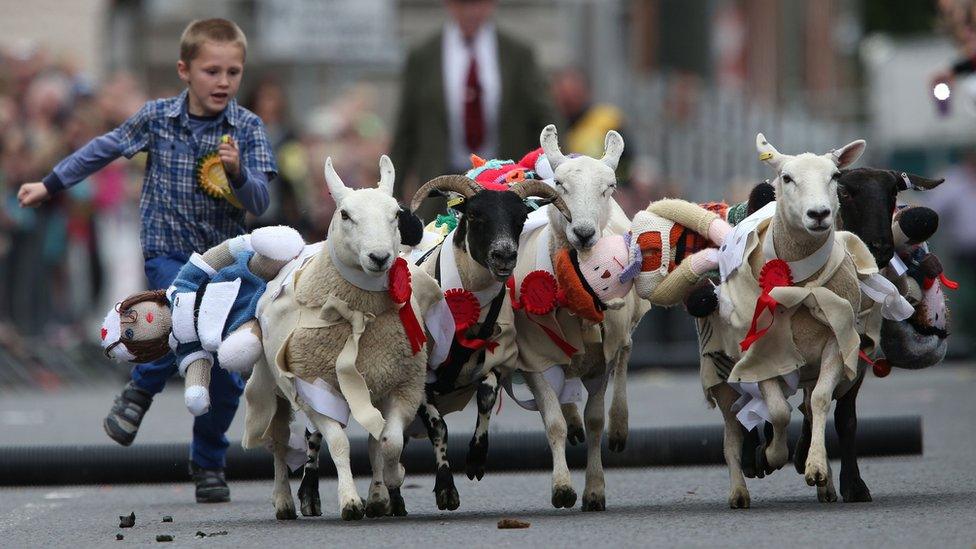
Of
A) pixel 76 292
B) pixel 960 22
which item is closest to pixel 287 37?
pixel 76 292

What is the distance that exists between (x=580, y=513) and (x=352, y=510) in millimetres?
1129

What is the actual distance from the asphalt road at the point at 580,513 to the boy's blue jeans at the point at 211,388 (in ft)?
0.86

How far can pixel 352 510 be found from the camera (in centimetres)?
930

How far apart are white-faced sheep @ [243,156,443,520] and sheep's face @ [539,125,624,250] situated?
0.78 metres

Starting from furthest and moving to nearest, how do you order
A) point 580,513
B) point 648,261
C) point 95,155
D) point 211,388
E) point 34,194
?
point 211,388
point 95,155
point 34,194
point 648,261
point 580,513

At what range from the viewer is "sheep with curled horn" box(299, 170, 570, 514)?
9.66 m

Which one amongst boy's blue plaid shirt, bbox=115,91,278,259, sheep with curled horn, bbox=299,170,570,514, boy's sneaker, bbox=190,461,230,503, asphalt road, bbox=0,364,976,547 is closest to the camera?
asphalt road, bbox=0,364,976,547

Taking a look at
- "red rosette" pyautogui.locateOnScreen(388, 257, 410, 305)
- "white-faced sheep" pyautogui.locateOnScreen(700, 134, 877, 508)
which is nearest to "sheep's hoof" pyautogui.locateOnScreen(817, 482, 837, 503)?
"white-faced sheep" pyautogui.locateOnScreen(700, 134, 877, 508)

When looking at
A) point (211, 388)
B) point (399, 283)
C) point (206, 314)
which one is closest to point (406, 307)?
point (399, 283)

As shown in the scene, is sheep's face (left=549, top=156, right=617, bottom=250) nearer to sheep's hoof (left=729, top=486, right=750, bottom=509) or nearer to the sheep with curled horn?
the sheep with curled horn

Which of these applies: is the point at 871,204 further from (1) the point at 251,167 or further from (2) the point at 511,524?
(1) the point at 251,167

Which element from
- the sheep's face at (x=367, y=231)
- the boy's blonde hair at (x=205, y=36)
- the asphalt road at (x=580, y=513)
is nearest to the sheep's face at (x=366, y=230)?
the sheep's face at (x=367, y=231)

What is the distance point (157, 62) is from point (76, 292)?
10.1 meters

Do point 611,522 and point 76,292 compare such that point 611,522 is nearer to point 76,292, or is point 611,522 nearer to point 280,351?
point 280,351
